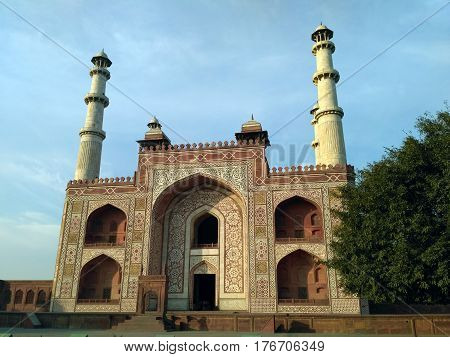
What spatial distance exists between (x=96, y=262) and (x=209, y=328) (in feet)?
30.0

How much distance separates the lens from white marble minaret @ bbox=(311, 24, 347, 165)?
2150 centimetres

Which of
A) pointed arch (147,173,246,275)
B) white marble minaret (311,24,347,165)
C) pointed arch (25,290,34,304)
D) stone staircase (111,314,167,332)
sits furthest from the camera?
pointed arch (25,290,34,304)

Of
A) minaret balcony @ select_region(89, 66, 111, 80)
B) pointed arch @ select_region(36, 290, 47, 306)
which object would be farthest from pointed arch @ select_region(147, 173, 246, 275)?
minaret balcony @ select_region(89, 66, 111, 80)

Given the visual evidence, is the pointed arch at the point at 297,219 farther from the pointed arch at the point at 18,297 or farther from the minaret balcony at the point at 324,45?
the pointed arch at the point at 18,297

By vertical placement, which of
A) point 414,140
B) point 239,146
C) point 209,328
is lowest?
point 209,328

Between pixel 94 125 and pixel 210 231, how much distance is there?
9.57 m

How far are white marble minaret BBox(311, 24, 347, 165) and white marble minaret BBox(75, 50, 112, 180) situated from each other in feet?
42.8

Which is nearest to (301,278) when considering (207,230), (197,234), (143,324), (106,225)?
(197,234)

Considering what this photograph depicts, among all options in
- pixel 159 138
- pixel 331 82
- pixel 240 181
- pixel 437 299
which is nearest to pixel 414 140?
pixel 437 299

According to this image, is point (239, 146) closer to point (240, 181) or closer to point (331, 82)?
point (240, 181)

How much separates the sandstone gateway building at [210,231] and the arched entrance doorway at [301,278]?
1.9 inches

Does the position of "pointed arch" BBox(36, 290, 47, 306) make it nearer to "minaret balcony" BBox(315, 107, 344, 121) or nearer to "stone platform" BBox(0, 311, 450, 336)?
"stone platform" BBox(0, 311, 450, 336)

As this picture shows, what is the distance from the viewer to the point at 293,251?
61.1 feet

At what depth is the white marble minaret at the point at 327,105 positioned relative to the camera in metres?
21.5
